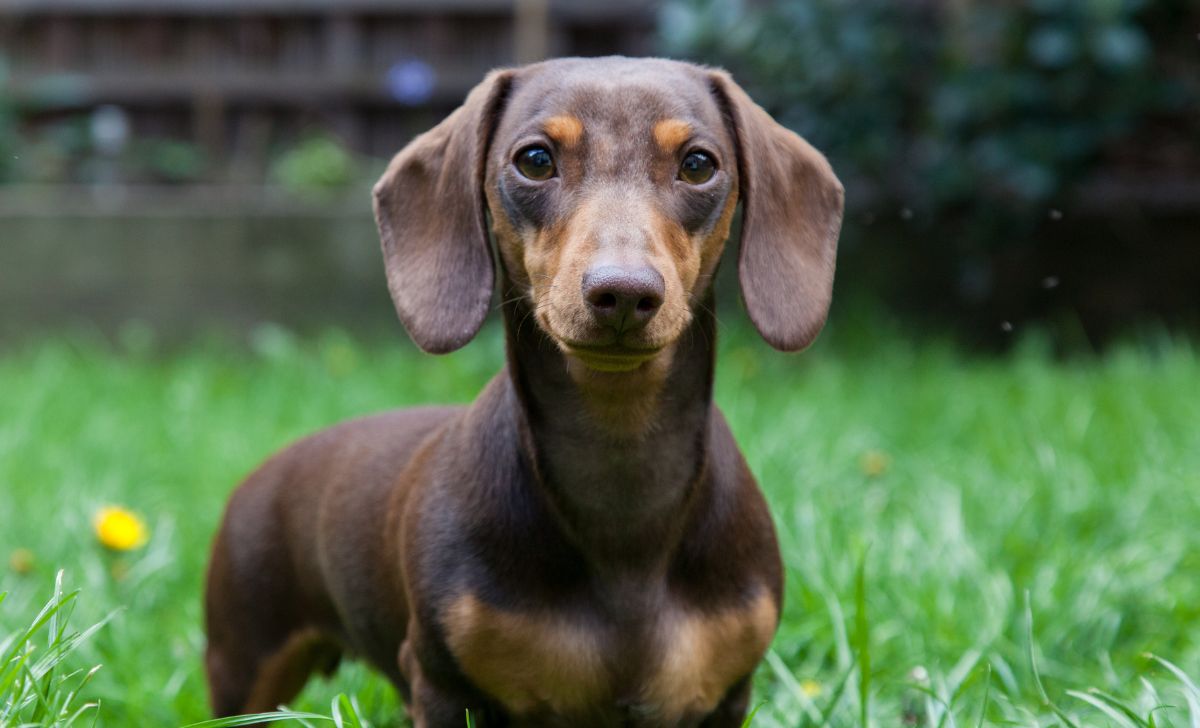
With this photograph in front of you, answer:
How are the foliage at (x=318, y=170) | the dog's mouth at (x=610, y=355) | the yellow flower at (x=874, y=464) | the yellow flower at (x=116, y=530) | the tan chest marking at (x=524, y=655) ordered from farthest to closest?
the foliage at (x=318, y=170) → the yellow flower at (x=874, y=464) → the yellow flower at (x=116, y=530) → the tan chest marking at (x=524, y=655) → the dog's mouth at (x=610, y=355)

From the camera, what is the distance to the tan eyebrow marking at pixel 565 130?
6.89ft

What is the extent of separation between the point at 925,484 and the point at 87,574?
213cm

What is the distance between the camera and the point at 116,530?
10.6ft

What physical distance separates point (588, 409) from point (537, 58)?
14.4 feet

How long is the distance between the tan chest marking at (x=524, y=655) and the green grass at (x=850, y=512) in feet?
0.64

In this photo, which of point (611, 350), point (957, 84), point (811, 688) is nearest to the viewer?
point (611, 350)

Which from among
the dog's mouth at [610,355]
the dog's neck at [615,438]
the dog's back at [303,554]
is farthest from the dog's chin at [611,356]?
the dog's back at [303,554]

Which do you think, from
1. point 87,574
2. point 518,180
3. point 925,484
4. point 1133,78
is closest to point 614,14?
point 1133,78

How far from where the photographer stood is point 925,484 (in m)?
3.80

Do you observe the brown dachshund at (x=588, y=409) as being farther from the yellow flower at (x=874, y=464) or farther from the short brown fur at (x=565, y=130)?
the yellow flower at (x=874, y=464)

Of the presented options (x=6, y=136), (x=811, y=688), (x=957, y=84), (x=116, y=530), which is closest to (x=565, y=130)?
(x=811, y=688)

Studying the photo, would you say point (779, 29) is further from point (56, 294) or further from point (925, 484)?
point (56, 294)

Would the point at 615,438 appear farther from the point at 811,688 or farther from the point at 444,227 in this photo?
the point at 811,688

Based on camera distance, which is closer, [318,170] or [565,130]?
[565,130]
